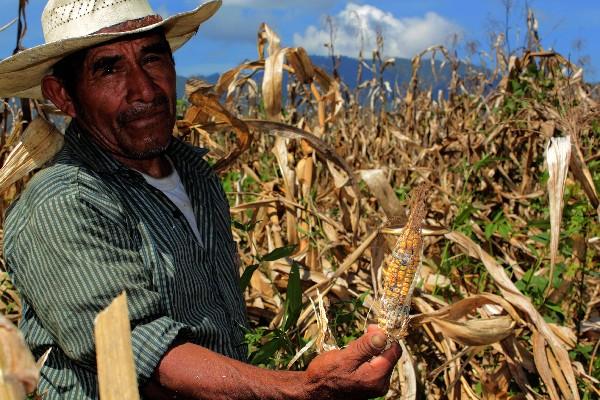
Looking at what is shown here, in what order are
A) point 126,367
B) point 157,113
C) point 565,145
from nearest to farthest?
point 126,367, point 157,113, point 565,145

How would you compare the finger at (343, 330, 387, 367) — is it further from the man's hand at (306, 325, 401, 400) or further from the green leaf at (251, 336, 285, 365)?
the green leaf at (251, 336, 285, 365)

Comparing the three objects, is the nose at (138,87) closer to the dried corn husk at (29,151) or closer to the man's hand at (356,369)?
the dried corn husk at (29,151)

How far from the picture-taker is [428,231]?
2732 millimetres

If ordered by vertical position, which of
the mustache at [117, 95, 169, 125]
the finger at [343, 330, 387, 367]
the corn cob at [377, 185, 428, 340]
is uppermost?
the mustache at [117, 95, 169, 125]

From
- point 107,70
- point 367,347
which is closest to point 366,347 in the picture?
point 367,347

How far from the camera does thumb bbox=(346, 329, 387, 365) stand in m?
1.48

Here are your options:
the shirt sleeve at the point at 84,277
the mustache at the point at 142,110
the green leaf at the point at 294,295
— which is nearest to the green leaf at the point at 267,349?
the green leaf at the point at 294,295

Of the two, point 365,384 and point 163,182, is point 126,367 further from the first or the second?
point 163,182

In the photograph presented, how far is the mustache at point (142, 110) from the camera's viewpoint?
2109 millimetres

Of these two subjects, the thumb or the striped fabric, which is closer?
the thumb

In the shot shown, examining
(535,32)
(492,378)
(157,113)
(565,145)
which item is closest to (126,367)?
(157,113)

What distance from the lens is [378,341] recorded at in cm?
149

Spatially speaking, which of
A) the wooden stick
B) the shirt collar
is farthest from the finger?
the shirt collar

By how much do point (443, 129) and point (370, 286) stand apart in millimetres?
2844
